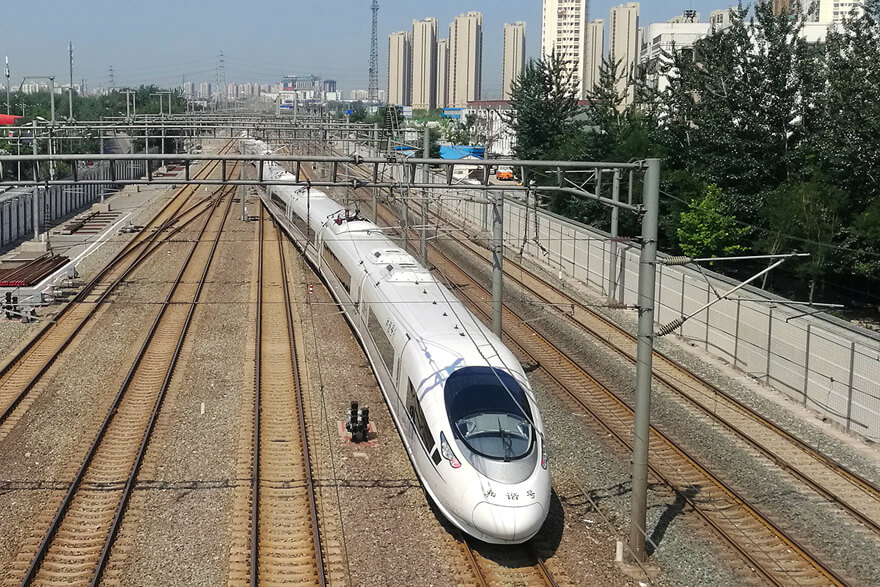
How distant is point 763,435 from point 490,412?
20.6 ft

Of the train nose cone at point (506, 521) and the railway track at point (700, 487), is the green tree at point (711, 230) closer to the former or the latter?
the railway track at point (700, 487)

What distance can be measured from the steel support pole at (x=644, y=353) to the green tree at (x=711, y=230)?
1687cm

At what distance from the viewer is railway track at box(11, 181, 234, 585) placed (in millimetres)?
10211

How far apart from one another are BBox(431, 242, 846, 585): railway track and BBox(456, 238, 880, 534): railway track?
1260mm

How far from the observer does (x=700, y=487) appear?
12852 mm

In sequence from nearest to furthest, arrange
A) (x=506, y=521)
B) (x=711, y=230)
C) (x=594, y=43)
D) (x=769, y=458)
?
(x=506, y=521) → (x=769, y=458) → (x=711, y=230) → (x=594, y=43)

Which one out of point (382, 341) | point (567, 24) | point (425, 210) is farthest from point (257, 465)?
point (567, 24)

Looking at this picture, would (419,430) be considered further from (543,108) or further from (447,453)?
(543,108)

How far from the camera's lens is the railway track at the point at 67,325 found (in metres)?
16.4

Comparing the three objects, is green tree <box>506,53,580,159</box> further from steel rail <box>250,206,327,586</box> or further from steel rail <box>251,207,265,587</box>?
steel rail <box>251,207,265,587</box>

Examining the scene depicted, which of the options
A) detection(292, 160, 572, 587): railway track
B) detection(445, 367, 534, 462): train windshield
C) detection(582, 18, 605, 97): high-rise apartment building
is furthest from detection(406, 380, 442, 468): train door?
detection(582, 18, 605, 97): high-rise apartment building

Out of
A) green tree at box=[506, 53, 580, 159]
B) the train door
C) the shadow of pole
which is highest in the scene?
green tree at box=[506, 53, 580, 159]

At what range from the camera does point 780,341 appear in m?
17.7

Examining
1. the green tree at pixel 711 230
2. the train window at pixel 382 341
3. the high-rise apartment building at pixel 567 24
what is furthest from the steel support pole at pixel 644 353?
the high-rise apartment building at pixel 567 24
